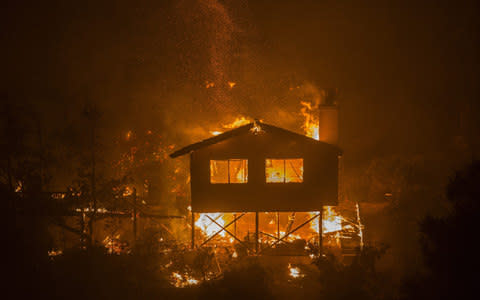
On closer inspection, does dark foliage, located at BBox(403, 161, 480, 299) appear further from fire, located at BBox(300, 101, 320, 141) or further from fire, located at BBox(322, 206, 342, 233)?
fire, located at BBox(300, 101, 320, 141)

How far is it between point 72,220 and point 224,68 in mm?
27223

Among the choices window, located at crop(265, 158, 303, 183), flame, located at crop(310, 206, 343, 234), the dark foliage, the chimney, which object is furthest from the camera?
the chimney

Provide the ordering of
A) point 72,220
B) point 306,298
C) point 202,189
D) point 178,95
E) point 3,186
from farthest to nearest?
1. point 178,95
2. point 72,220
3. point 202,189
4. point 3,186
5. point 306,298

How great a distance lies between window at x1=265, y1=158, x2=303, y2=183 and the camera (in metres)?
17.9

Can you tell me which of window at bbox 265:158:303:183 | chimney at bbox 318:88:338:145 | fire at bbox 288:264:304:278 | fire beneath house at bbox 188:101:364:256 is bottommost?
fire at bbox 288:264:304:278

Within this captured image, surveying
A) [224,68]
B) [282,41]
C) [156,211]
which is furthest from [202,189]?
[282,41]

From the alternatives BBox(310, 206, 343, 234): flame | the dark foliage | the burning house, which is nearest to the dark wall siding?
the burning house

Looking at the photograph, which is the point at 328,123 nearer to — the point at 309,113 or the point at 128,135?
the point at 309,113

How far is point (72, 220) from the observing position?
59.5 feet

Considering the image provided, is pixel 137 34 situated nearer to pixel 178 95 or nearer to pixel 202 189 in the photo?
pixel 178 95

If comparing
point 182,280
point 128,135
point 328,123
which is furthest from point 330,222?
point 128,135

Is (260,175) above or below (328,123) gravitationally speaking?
below

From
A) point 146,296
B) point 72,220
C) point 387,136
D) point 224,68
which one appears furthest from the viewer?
point 387,136

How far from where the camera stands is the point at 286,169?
18.5 metres
